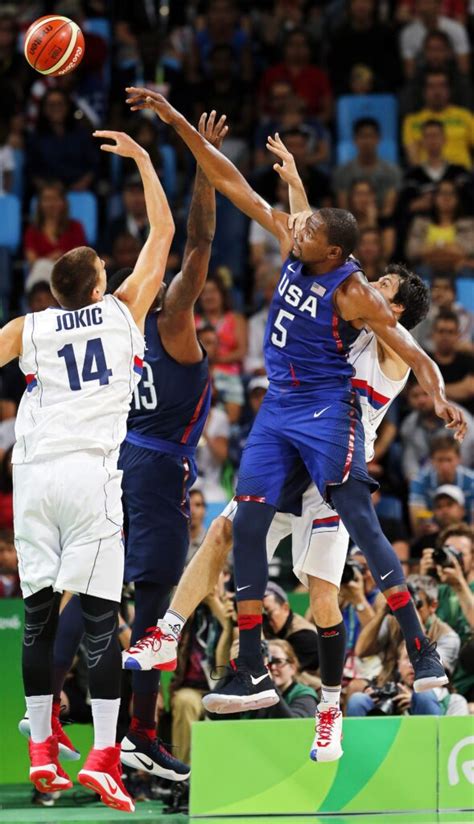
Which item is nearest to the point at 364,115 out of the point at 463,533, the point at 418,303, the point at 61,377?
the point at 463,533

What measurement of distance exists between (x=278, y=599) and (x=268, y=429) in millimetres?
2730

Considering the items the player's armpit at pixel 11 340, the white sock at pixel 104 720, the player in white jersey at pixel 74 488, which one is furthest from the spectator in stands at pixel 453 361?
the white sock at pixel 104 720

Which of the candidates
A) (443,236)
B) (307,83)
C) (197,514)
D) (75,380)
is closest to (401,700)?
(197,514)

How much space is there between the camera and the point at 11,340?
23.7ft

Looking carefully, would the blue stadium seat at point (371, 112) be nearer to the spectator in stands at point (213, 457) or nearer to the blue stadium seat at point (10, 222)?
the blue stadium seat at point (10, 222)

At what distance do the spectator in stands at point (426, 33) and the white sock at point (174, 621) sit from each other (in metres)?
10.1

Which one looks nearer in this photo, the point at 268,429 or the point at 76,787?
the point at 268,429

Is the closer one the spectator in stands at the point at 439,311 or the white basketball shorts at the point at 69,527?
the white basketball shorts at the point at 69,527

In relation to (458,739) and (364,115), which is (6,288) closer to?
(364,115)

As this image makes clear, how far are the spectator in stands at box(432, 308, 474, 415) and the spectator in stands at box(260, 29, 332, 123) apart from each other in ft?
14.3

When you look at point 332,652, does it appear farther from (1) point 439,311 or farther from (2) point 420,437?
(1) point 439,311

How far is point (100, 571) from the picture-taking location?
278 inches

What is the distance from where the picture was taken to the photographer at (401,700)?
381 inches

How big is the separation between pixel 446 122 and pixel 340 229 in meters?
8.51
